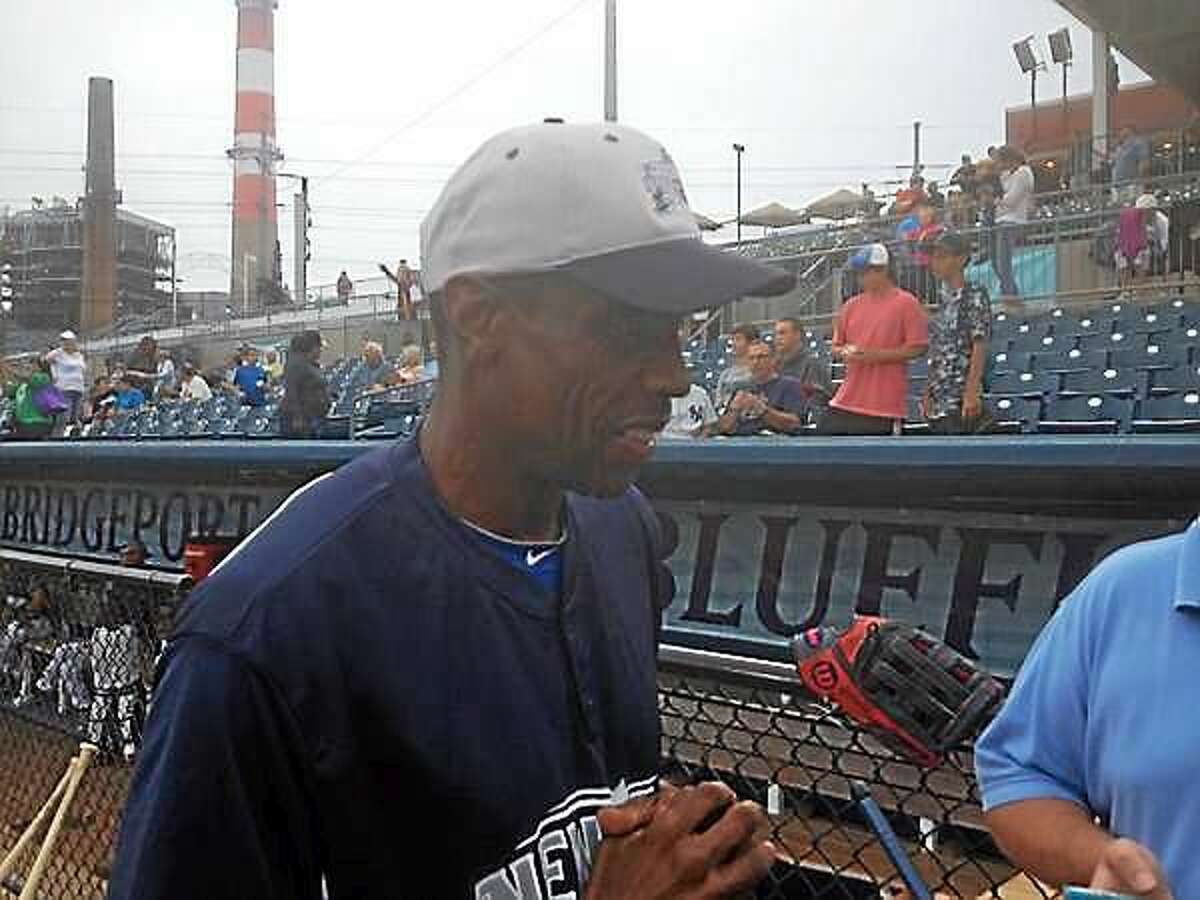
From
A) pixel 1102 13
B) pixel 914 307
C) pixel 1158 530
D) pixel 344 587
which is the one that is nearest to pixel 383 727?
pixel 344 587

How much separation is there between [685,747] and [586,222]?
5.66 feet

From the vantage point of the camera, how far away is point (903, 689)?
224 centimetres

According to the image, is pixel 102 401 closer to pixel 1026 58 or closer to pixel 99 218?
pixel 1026 58

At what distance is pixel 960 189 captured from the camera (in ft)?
38.7

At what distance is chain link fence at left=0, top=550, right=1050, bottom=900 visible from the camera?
239 cm

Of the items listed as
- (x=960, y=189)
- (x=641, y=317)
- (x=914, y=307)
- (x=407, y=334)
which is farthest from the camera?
(x=407, y=334)

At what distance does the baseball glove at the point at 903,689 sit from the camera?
2203 millimetres

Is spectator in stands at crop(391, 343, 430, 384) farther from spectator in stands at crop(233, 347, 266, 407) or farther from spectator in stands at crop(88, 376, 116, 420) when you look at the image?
spectator in stands at crop(88, 376, 116, 420)

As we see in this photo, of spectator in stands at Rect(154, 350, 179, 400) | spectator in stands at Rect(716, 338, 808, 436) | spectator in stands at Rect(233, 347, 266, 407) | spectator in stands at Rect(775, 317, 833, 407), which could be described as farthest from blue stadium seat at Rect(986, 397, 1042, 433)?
spectator in stands at Rect(154, 350, 179, 400)

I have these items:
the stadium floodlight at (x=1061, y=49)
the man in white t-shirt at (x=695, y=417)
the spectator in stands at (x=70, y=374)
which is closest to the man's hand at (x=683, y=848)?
the man in white t-shirt at (x=695, y=417)

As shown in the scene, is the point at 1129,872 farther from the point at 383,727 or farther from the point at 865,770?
the point at 865,770

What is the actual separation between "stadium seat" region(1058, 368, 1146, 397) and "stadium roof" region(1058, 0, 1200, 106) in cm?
1126

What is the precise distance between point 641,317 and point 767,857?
491 mm

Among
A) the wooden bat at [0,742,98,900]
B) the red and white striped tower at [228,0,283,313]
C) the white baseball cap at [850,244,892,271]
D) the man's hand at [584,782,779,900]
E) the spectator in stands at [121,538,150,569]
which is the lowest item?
the wooden bat at [0,742,98,900]
